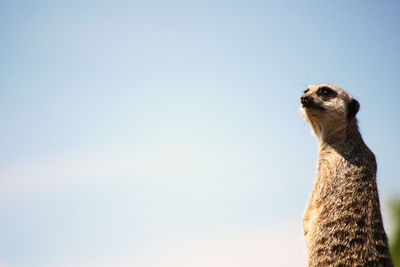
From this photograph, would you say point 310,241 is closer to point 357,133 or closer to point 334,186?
point 334,186

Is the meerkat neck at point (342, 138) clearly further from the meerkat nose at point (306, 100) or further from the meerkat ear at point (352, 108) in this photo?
the meerkat nose at point (306, 100)

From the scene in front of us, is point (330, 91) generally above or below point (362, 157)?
above

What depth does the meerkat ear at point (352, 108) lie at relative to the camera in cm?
755

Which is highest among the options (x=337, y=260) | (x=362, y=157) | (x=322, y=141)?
(x=322, y=141)

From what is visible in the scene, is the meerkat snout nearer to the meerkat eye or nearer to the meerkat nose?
the meerkat nose

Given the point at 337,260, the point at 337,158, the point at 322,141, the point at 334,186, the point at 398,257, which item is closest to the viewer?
the point at 337,260

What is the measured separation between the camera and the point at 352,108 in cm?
762

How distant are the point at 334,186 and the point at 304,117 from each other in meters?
1.71

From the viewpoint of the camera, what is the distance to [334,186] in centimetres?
655

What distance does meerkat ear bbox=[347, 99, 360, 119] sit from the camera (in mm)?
7546

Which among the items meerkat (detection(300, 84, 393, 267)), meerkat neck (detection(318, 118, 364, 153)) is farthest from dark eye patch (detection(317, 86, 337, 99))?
meerkat neck (detection(318, 118, 364, 153))

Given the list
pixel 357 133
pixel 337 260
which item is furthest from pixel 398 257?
pixel 337 260

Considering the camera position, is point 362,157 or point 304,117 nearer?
point 362,157

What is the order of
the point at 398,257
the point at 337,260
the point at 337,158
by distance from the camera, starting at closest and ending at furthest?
the point at 337,260, the point at 337,158, the point at 398,257
